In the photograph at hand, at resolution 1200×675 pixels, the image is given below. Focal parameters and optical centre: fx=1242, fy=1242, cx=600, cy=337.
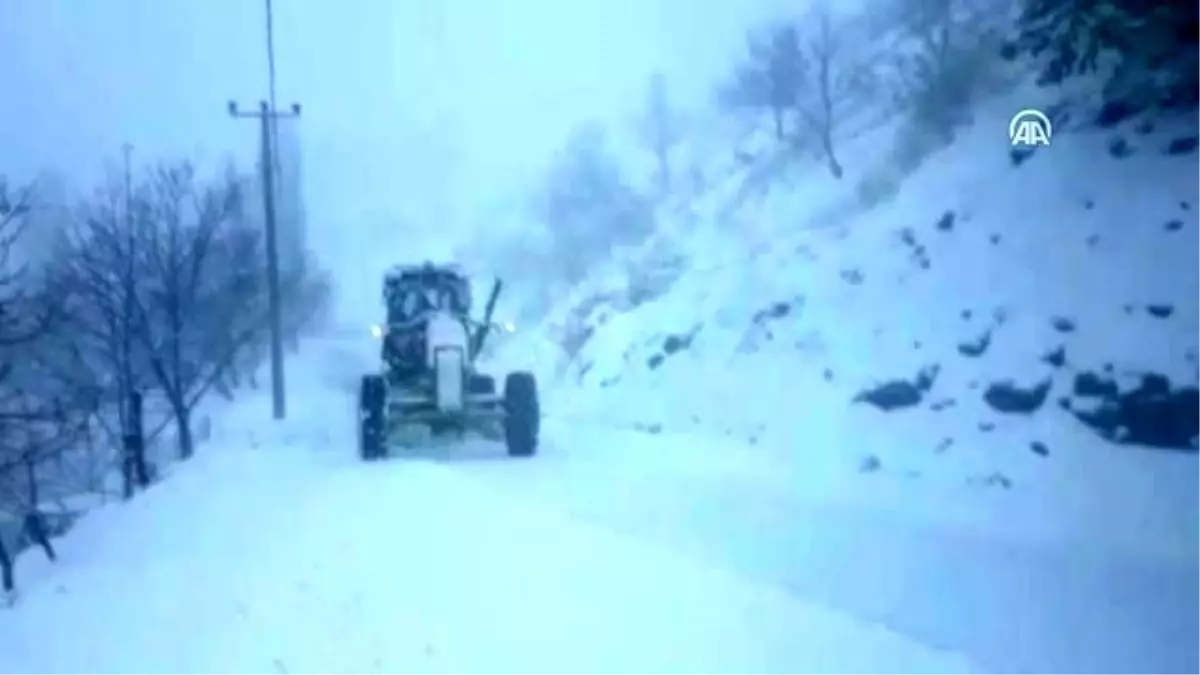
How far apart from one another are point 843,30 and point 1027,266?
1.79m

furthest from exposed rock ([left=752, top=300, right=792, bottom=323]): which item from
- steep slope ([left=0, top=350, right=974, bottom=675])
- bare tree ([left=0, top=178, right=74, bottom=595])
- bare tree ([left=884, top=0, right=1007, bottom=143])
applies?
bare tree ([left=0, top=178, right=74, bottom=595])

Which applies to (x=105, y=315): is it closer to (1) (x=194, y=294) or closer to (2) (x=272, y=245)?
(1) (x=194, y=294)

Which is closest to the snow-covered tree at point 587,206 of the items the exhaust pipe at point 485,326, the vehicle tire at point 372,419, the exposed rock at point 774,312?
the exhaust pipe at point 485,326

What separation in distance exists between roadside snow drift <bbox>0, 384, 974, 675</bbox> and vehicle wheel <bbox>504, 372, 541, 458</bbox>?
170 centimetres

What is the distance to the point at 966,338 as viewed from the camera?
5.87 meters

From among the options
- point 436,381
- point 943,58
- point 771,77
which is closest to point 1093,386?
point 943,58

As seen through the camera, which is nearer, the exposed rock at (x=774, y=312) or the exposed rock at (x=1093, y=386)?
the exposed rock at (x=1093, y=386)

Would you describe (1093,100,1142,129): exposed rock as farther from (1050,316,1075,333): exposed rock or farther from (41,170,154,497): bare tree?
(41,170,154,497): bare tree

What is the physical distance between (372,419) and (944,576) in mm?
3565

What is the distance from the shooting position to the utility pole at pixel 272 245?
5.42m

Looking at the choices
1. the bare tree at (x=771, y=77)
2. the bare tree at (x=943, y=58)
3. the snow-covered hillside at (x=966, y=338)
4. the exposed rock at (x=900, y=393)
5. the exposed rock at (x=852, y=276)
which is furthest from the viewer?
the exposed rock at (x=852, y=276)

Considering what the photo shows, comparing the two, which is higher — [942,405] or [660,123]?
[660,123]

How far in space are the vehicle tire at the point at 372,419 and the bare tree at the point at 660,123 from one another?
200 cm

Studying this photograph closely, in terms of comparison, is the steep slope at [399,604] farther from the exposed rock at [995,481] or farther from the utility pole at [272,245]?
the exposed rock at [995,481]
